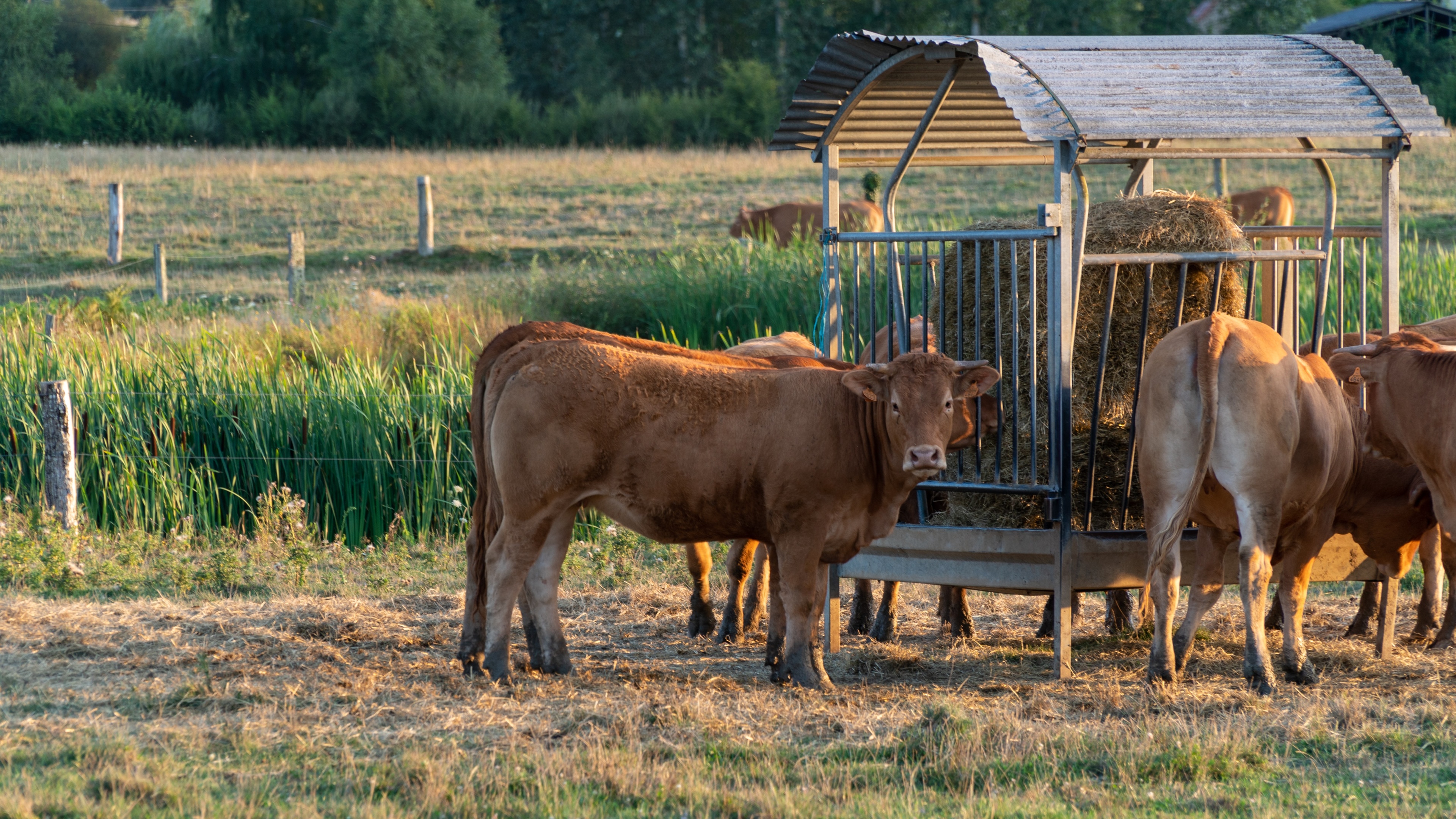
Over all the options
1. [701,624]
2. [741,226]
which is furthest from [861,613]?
[741,226]

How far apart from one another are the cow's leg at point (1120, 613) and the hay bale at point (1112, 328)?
0.80 m

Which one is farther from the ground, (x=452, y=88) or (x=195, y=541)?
(x=452, y=88)

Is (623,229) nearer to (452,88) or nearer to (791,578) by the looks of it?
(791,578)

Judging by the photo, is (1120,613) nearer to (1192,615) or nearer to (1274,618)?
(1274,618)

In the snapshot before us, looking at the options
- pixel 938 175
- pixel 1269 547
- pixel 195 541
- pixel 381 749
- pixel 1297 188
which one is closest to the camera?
pixel 381 749

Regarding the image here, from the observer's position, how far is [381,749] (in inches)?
213

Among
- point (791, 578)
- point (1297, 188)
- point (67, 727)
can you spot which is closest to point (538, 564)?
point (791, 578)

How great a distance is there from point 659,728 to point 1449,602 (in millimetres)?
4266

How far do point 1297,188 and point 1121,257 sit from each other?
24.7m

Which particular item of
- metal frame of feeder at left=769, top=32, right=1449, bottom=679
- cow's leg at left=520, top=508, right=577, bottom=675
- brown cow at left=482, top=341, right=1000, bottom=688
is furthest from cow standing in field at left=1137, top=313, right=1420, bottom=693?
cow's leg at left=520, top=508, right=577, bottom=675

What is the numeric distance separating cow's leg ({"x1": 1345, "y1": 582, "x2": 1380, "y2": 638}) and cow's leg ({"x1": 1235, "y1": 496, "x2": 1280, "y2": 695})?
1.70m

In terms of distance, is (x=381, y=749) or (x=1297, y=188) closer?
(x=381, y=749)

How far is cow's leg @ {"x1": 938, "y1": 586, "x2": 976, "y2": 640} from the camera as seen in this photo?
7891 millimetres

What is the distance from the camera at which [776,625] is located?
6.82 meters
